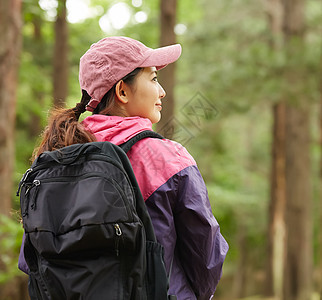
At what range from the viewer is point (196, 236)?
6.22 ft

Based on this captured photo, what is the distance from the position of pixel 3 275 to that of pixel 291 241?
9.38 metres

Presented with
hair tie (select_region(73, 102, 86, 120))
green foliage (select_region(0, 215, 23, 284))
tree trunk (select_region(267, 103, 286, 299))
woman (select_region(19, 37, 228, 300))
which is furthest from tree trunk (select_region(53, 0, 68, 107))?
woman (select_region(19, 37, 228, 300))

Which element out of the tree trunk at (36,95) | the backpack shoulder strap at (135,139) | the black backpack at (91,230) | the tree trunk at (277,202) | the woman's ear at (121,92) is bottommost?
the tree trunk at (277,202)

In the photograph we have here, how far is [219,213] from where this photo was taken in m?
19.0

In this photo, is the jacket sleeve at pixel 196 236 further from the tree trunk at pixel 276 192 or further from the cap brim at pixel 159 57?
the tree trunk at pixel 276 192

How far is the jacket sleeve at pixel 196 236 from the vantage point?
188cm

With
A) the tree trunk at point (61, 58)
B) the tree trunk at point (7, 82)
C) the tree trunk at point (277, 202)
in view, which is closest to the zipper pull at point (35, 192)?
the tree trunk at point (7, 82)

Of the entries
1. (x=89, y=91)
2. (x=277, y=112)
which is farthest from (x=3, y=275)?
(x=277, y=112)

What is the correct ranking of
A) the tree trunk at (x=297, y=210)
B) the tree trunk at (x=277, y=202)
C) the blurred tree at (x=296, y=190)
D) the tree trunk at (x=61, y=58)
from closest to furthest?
the tree trunk at (x=61, y=58)
the blurred tree at (x=296, y=190)
the tree trunk at (x=297, y=210)
the tree trunk at (x=277, y=202)

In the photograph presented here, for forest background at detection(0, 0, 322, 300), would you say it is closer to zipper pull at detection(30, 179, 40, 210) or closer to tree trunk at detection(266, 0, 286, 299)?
tree trunk at detection(266, 0, 286, 299)

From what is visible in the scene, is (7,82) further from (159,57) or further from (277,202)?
(277,202)

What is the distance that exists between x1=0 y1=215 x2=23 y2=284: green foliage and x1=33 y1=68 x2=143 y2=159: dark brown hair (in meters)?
2.84

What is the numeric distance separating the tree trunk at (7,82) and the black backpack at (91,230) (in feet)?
14.9

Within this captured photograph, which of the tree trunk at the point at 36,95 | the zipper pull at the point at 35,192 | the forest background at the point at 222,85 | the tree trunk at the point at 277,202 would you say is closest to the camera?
the zipper pull at the point at 35,192
